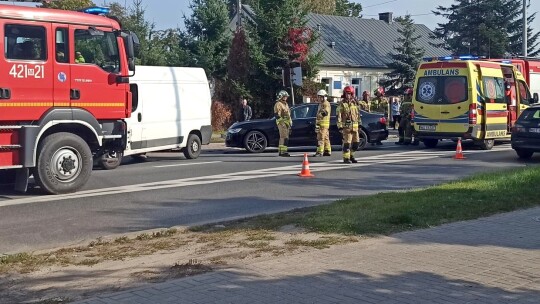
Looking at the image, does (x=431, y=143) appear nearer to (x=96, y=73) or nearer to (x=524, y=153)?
(x=524, y=153)

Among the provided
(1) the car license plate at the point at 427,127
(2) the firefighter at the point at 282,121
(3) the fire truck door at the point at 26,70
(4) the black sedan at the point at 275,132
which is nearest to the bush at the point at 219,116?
(4) the black sedan at the point at 275,132

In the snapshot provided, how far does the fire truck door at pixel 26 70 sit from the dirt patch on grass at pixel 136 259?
14.1ft

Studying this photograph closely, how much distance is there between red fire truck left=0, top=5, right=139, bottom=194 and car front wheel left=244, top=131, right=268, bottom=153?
26.7 ft

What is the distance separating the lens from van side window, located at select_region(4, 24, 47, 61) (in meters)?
12.6

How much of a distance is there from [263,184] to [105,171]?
4486mm

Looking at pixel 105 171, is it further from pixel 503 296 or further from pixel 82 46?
pixel 503 296

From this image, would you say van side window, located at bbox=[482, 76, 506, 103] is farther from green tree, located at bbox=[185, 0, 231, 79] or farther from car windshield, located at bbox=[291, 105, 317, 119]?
green tree, located at bbox=[185, 0, 231, 79]

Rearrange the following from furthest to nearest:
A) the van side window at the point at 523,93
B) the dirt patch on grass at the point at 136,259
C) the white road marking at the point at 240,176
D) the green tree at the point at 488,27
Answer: the green tree at the point at 488,27
the van side window at the point at 523,93
the white road marking at the point at 240,176
the dirt patch on grass at the point at 136,259

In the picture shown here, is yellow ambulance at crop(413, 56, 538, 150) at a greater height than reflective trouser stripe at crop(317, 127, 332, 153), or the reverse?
yellow ambulance at crop(413, 56, 538, 150)

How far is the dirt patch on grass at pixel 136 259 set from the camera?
6992 millimetres

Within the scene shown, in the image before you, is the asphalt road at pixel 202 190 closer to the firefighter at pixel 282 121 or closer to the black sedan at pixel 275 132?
the firefighter at pixel 282 121

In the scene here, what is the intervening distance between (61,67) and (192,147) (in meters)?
7.63

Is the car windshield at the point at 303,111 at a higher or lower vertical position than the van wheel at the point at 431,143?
higher

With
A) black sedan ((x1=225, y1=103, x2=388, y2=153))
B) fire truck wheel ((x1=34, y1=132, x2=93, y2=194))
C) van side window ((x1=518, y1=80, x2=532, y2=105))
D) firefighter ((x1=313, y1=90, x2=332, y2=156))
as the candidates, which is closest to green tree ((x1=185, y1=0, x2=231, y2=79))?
black sedan ((x1=225, y1=103, x2=388, y2=153))
